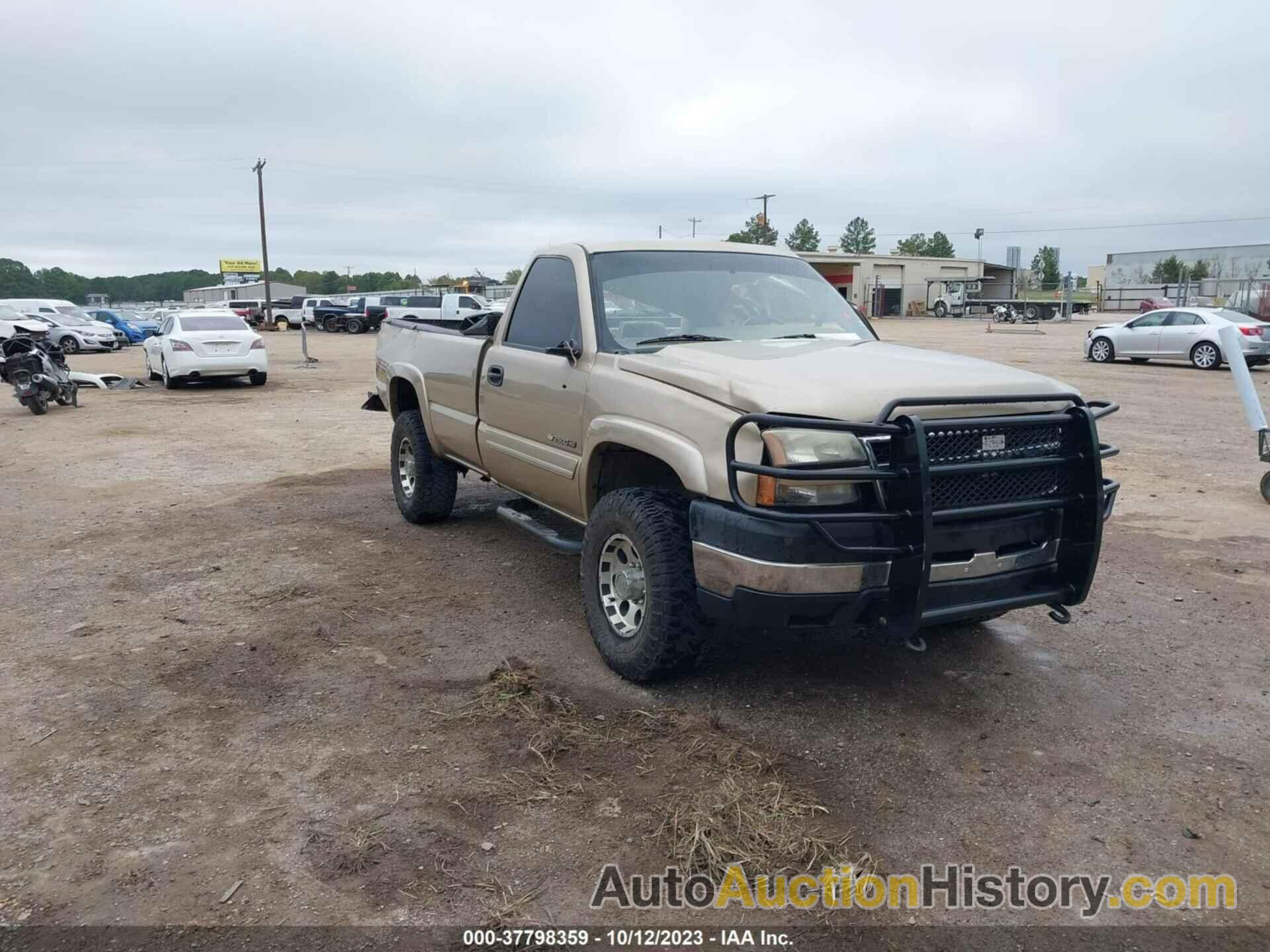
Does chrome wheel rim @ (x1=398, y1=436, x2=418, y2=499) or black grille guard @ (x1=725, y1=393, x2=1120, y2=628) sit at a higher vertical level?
black grille guard @ (x1=725, y1=393, x2=1120, y2=628)

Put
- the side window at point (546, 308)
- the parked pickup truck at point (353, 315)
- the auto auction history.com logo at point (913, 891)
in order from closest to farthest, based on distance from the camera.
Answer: the auto auction history.com logo at point (913, 891) < the side window at point (546, 308) < the parked pickup truck at point (353, 315)

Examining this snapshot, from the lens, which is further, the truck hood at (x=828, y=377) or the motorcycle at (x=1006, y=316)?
the motorcycle at (x=1006, y=316)

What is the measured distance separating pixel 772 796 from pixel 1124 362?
24173 mm

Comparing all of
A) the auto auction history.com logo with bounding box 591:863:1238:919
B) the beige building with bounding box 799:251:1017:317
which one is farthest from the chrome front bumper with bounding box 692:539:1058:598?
the beige building with bounding box 799:251:1017:317

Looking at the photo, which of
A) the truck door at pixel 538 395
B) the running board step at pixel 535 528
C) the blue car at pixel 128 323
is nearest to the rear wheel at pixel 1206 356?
the running board step at pixel 535 528

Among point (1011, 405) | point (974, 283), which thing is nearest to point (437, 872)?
point (1011, 405)

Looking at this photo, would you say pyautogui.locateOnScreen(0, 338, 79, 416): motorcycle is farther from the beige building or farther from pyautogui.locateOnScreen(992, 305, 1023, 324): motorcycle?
pyautogui.locateOnScreen(992, 305, 1023, 324): motorcycle

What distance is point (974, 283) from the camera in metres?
65.8

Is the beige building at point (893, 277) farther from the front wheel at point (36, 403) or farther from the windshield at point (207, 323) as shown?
the front wheel at point (36, 403)

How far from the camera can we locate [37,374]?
15.2 meters

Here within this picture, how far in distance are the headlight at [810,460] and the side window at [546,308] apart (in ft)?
5.61

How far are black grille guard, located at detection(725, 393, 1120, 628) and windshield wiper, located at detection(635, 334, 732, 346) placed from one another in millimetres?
1311

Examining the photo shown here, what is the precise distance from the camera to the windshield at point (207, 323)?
61.1 feet

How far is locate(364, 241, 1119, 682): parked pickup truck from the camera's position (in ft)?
11.9
